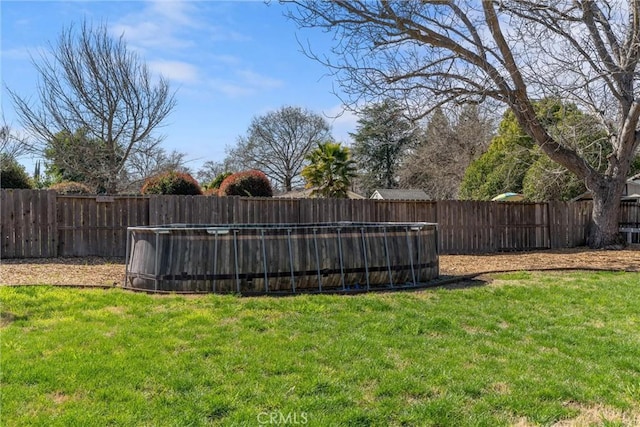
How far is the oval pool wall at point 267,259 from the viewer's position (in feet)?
21.4

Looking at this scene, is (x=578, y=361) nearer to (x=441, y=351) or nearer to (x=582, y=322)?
(x=441, y=351)

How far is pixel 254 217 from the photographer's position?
12992mm

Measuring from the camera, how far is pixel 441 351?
416 centimetres

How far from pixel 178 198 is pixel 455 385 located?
10066 mm

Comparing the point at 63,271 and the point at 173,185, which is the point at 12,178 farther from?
the point at 63,271

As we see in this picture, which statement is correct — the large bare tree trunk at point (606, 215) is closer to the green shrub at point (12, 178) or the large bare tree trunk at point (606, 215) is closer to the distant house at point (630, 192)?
→ the distant house at point (630, 192)

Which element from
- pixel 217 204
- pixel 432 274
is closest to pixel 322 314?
pixel 432 274

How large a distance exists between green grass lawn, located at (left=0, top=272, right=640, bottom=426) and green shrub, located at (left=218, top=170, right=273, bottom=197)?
13.0m

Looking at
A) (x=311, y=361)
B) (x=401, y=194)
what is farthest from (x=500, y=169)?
(x=311, y=361)

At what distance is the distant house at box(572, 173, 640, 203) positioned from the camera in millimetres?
17522

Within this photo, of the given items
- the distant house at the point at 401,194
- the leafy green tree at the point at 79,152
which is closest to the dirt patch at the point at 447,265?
the leafy green tree at the point at 79,152

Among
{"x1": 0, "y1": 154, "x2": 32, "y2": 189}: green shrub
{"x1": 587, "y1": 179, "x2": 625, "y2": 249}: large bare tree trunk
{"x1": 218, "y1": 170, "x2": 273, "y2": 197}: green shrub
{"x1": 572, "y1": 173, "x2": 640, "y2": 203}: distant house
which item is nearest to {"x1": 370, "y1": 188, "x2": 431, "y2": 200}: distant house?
{"x1": 572, "y1": 173, "x2": 640, "y2": 203}: distant house

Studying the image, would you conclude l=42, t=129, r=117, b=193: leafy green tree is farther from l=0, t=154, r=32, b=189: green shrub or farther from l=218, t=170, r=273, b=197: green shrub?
l=218, t=170, r=273, b=197: green shrub

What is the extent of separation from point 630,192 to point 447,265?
16.9m
